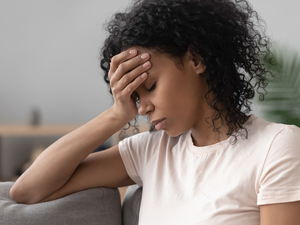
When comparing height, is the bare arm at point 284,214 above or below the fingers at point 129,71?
below

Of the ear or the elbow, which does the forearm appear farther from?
the ear

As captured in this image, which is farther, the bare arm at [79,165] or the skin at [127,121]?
the bare arm at [79,165]

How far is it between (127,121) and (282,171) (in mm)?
508

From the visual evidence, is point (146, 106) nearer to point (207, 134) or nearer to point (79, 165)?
point (207, 134)

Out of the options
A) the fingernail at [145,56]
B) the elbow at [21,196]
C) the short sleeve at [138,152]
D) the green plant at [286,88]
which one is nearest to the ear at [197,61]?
the fingernail at [145,56]

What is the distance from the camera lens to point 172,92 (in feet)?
3.11

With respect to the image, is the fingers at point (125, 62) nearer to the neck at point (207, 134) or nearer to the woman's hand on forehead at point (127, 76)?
the woman's hand on forehead at point (127, 76)

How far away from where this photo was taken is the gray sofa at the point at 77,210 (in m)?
1.09

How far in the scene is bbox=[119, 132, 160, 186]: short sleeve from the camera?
1206 millimetres

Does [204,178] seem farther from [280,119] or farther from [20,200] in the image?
[280,119]

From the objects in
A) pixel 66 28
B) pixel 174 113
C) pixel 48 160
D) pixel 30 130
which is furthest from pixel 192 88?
pixel 66 28

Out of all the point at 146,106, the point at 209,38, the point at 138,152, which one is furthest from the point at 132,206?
the point at 209,38

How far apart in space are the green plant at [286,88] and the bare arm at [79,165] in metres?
1.03

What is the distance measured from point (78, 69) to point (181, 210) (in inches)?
112
